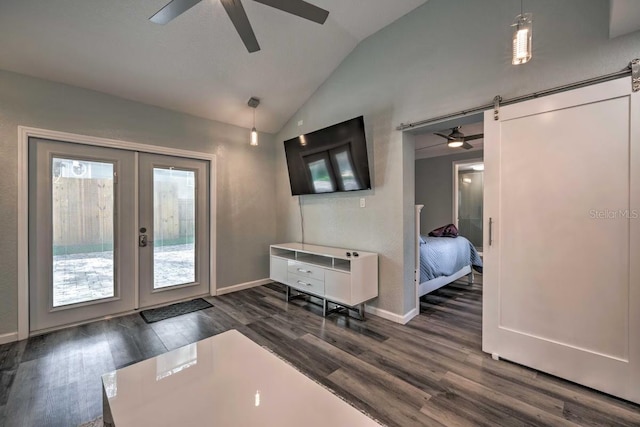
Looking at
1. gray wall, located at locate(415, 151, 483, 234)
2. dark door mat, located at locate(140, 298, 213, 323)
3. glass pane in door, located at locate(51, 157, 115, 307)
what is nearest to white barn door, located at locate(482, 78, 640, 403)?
dark door mat, located at locate(140, 298, 213, 323)

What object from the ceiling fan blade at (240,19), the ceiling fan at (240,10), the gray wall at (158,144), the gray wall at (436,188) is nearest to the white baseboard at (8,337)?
the gray wall at (158,144)

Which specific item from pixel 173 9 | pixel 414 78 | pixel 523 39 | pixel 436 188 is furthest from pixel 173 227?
pixel 436 188

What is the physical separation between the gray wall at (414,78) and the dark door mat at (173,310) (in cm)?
173

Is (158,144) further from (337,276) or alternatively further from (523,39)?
(523,39)

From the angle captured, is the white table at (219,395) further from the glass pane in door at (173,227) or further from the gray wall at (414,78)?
the glass pane in door at (173,227)

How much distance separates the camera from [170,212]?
3637 millimetres

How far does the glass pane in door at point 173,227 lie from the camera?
11.6ft

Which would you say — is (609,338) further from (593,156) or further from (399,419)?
(399,419)

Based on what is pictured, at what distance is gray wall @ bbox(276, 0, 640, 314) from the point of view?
6.52ft

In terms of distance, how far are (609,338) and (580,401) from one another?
1.49 ft

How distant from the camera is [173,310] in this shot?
11.1ft

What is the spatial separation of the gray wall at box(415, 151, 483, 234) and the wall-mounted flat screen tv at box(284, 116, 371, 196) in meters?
3.85

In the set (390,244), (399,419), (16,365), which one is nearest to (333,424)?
(399,419)

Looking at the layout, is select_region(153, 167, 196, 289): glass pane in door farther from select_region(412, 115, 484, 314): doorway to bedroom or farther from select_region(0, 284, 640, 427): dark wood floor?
select_region(412, 115, 484, 314): doorway to bedroom
